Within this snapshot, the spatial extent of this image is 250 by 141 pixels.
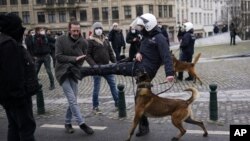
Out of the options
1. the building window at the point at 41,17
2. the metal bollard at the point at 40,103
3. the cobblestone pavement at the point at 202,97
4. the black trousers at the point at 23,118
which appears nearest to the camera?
the black trousers at the point at 23,118

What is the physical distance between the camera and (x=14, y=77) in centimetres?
511

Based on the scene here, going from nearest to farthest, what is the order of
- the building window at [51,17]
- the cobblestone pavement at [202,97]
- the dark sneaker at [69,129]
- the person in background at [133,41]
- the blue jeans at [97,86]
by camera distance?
the dark sneaker at [69,129] → the cobblestone pavement at [202,97] → the blue jeans at [97,86] → the person in background at [133,41] → the building window at [51,17]

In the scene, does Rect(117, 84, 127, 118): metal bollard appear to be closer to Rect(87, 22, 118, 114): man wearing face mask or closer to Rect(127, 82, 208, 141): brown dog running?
Rect(87, 22, 118, 114): man wearing face mask

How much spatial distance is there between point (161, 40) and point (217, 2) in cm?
9662

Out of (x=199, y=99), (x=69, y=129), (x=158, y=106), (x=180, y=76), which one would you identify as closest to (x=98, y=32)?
(x=69, y=129)

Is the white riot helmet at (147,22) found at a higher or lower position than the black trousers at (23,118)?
higher

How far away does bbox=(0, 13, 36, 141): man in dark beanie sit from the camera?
5.12m

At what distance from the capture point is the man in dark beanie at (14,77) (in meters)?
5.12

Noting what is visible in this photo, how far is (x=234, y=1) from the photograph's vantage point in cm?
11050

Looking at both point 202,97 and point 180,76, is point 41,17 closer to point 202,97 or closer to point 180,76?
point 180,76

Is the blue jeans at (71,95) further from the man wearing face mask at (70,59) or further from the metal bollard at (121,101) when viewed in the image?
the metal bollard at (121,101)

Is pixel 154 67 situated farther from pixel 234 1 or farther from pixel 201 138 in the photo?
pixel 234 1

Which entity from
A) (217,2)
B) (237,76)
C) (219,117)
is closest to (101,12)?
(217,2)

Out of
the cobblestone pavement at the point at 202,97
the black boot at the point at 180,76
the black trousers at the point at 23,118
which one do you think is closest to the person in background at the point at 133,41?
the cobblestone pavement at the point at 202,97
